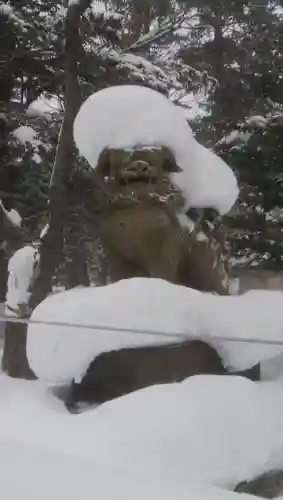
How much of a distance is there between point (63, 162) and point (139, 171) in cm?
181

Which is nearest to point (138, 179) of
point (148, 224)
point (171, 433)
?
point (148, 224)

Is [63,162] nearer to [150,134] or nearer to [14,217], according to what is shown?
[14,217]

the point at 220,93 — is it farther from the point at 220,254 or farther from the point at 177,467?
the point at 177,467

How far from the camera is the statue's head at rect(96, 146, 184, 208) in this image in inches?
120

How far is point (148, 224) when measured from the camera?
308cm

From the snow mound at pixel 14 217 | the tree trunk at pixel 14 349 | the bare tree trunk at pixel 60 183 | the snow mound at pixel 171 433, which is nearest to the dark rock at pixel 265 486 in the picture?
the snow mound at pixel 171 433

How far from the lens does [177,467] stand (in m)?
2.12

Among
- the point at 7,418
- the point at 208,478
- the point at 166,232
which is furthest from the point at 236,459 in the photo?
the point at 166,232

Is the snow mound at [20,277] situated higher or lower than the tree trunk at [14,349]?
higher

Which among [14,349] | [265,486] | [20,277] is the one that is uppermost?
[265,486]

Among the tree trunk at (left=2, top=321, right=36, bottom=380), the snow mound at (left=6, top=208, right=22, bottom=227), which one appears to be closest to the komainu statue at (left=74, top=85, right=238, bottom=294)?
Answer: the tree trunk at (left=2, top=321, right=36, bottom=380)

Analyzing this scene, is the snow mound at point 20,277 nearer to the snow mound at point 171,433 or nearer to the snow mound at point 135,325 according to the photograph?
the snow mound at point 135,325

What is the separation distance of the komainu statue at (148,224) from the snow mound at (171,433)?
2.19ft

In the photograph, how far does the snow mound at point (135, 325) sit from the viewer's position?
8.89 ft
